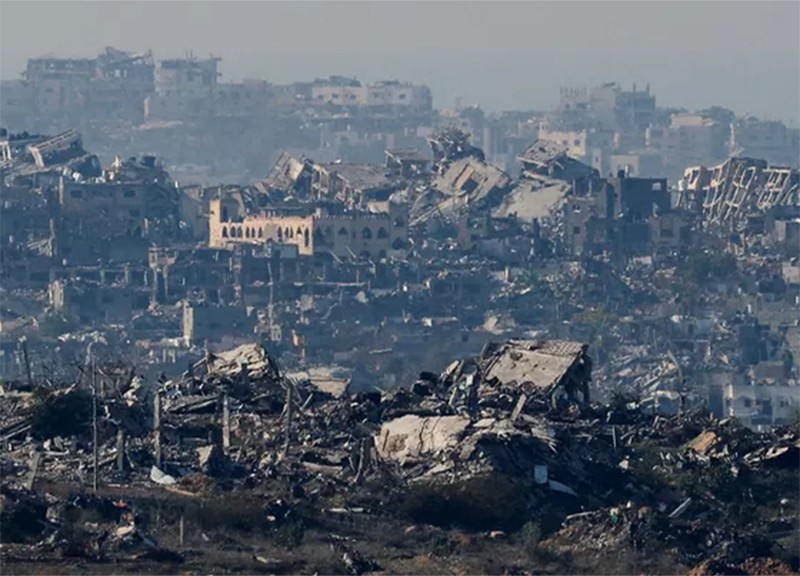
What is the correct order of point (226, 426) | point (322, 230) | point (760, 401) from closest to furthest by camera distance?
point (226, 426) < point (760, 401) < point (322, 230)

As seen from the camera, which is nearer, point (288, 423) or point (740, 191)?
point (288, 423)

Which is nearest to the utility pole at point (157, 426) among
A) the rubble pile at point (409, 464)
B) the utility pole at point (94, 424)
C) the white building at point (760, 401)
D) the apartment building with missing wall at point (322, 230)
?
the rubble pile at point (409, 464)

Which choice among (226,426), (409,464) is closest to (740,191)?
(226,426)

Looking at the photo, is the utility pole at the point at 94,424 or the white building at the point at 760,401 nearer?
the utility pole at the point at 94,424

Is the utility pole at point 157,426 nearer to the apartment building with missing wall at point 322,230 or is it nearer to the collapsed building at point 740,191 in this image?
the apartment building with missing wall at point 322,230

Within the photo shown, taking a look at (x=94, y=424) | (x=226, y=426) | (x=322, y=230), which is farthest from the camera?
(x=322, y=230)

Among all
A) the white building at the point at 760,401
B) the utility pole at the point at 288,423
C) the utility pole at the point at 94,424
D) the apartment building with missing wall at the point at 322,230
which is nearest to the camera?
the utility pole at the point at 94,424

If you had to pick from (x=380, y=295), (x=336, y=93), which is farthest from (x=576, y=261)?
(x=336, y=93)

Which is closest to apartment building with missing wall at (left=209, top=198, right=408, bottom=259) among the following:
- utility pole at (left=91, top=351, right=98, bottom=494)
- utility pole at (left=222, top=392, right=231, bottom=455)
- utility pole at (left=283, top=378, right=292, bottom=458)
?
utility pole at (left=222, top=392, right=231, bottom=455)

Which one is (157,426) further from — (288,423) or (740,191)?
(740,191)

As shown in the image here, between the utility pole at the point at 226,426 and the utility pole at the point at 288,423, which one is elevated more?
the utility pole at the point at 288,423
